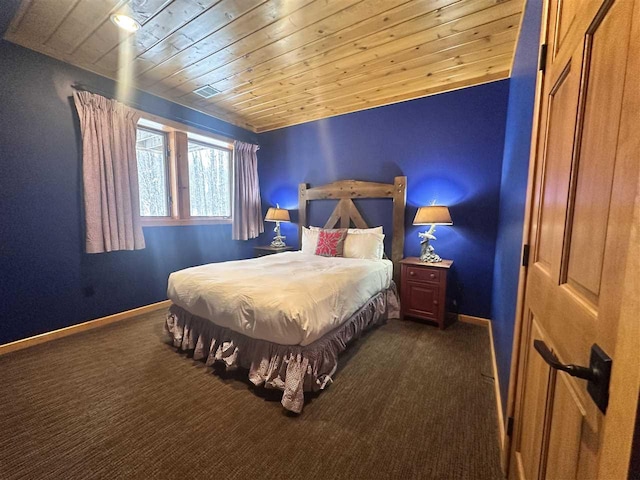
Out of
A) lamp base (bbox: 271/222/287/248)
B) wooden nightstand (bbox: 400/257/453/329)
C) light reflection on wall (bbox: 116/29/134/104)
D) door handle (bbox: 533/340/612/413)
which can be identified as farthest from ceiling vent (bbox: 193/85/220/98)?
door handle (bbox: 533/340/612/413)

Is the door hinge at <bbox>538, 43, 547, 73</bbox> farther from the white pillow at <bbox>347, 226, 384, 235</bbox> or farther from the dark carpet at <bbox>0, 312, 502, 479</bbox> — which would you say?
the white pillow at <bbox>347, 226, 384, 235</bbox>

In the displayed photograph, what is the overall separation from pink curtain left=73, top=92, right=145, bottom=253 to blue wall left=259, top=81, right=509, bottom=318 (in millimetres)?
2438

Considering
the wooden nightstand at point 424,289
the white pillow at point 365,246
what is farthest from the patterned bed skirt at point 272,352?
the white pillow at point 365,246

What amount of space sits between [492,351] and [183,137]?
4.23 meters

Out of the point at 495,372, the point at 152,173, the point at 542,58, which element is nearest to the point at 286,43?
the point at 542,58

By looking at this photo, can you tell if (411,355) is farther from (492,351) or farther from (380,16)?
(380,16)

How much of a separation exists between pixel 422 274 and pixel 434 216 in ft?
2.05

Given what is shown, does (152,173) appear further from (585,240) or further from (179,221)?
(585,240)

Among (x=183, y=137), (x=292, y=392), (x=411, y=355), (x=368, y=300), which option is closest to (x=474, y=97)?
(x=368, y=300)

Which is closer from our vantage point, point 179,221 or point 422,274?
point 422,274

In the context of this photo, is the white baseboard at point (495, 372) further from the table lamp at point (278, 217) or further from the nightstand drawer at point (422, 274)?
the table lamp at point (278, 217)

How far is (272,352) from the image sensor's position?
5.89 ft

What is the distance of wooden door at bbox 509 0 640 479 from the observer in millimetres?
413

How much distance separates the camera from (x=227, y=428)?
150cm
